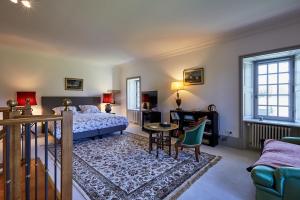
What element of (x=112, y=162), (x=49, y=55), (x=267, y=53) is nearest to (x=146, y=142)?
(x=112, y=162)

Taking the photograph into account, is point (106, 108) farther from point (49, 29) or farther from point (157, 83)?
point (49, 29)

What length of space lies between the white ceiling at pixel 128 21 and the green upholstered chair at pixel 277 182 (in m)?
2.28

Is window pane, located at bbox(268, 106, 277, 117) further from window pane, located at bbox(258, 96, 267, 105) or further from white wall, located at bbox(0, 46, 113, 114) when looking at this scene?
white wall, located at bbox(0, 46, 113, 114)

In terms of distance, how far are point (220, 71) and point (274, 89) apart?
1191 millimetres

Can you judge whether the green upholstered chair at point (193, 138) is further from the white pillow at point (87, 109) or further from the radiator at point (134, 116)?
the white pillow at point (87, 109)

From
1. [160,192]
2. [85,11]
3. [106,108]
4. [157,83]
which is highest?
[85,11]

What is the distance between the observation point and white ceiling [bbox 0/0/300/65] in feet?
8.07

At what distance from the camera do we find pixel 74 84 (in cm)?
602

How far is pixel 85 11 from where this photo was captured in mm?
2641

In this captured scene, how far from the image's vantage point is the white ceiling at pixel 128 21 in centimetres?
246

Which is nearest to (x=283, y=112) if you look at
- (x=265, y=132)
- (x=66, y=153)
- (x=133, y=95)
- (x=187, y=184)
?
(x=265, y=132)

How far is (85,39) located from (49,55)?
2.24 m


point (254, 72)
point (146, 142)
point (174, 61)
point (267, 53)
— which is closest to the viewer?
point (267, 53)

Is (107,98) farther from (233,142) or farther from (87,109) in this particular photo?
(233,142)
